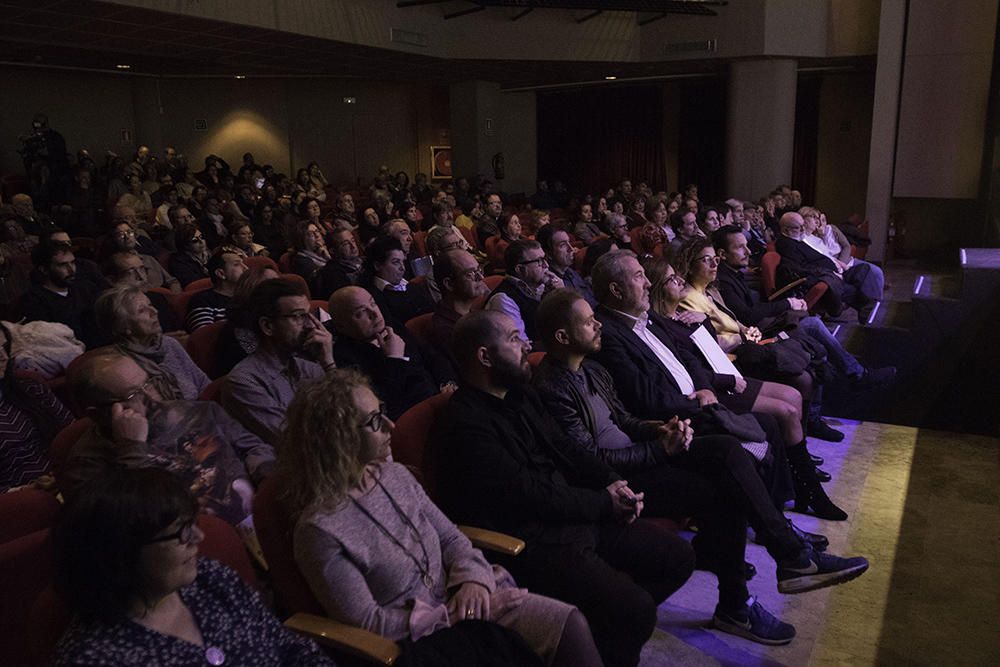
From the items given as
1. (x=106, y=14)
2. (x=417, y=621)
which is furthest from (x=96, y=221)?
(x=417, y=621)

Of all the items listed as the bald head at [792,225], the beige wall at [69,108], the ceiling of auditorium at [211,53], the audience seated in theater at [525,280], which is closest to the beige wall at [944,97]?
the ceiling of auditorium at [211,53]

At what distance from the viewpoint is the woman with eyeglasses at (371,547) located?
1.75m

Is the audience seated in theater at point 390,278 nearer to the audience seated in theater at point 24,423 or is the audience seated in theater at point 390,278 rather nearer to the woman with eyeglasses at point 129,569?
the audience seated in theater at point 24,423

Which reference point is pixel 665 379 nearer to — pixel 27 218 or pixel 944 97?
pixel 27 218

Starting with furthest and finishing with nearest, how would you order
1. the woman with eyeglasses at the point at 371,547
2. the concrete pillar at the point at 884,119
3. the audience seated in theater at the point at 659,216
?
1. the concrete pillar at the point at 884,119
2. the audience seated in theater at the point at 659,216
3. the woman with eyeglasses at the point at 371,547

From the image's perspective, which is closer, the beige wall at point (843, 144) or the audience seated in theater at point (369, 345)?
the audience seated in theater at point (369, 345)

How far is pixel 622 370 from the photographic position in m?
2.99

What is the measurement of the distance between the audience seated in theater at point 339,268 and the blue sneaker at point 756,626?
3095mm

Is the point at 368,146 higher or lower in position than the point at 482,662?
higher

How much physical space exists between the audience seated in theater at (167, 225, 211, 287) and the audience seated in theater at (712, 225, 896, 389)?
11.1 feet

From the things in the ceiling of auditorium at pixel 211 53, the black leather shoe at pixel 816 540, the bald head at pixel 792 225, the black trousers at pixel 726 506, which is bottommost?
the black leather shoe at pixel 816 540

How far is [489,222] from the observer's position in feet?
28.2

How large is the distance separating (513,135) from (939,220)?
7.99 m

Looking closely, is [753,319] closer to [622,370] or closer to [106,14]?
[622,370]
